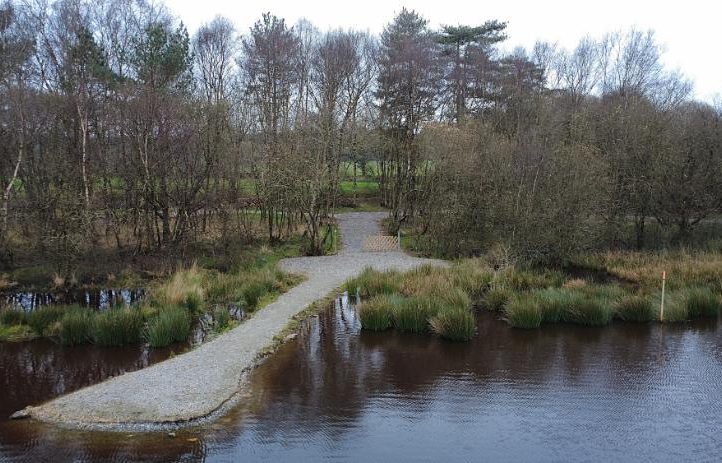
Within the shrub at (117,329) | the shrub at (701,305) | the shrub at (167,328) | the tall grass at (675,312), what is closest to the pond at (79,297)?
the shrub at (117,329)

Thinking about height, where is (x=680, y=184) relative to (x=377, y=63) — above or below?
below

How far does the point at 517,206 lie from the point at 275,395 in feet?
38.6

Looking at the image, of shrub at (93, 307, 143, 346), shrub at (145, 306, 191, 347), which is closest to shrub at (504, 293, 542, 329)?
shrub at (145, 306, 191, 347)

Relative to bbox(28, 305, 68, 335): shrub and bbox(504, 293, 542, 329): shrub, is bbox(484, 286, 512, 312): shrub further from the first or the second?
bbox(28, 305, 68, 335): shrub

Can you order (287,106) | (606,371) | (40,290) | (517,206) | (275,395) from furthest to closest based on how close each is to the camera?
(287,106)
(517,206)
(40,290)
(606,371)
(275,395)

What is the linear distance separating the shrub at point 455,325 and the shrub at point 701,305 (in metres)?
5.51

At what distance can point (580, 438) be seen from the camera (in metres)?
7.15

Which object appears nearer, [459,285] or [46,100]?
[459,285]

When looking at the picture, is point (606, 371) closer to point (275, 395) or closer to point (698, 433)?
point (698, 433)

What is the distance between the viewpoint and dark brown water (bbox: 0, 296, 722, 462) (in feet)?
22.4

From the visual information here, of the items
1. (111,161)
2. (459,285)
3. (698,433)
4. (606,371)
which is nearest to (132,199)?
(111,161)

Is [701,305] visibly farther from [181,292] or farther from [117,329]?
[117,329]

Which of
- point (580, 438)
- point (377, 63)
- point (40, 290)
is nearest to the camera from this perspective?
point (580, 438)

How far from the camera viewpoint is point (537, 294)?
534 inches
